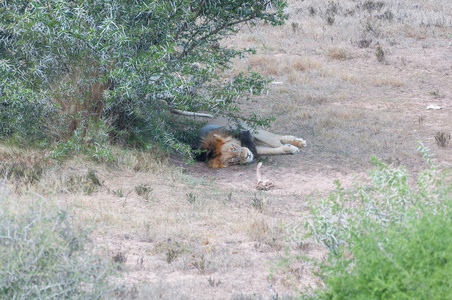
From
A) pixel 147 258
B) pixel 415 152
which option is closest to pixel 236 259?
pixel 147 258

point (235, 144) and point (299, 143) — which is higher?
point (235, 144)

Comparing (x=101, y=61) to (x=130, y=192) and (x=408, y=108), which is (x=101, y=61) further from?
(x=408, y=108)

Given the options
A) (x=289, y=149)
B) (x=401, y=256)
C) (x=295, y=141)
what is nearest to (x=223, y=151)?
(x=289, y=149)

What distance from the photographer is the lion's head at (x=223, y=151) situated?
8336 millimetres

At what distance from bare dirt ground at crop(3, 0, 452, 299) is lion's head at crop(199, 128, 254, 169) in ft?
0.60

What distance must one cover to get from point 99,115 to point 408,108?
7.39 metres

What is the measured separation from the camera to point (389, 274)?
242cm

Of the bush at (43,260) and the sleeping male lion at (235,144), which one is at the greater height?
the bush at (43,260)

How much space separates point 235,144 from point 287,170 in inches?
41.9

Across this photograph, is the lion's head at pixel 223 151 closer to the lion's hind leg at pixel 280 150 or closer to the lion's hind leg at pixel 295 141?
the lion's hind leg at pixel 280 150

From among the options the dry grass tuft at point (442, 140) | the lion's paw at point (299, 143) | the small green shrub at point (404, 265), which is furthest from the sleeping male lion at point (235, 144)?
the small green shrub at point (404, 265)

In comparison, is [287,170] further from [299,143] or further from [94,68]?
[94,68]

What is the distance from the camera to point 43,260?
2740 millimetres

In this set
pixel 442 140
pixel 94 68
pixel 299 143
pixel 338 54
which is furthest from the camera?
pixel 338 54
